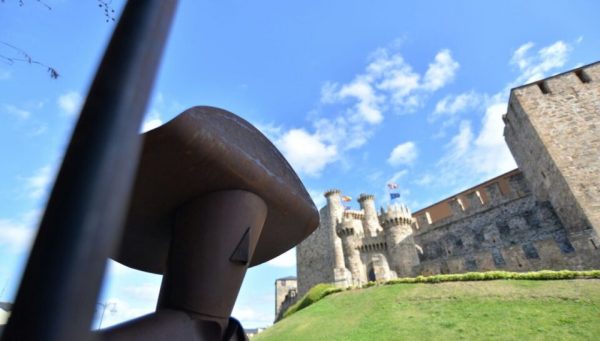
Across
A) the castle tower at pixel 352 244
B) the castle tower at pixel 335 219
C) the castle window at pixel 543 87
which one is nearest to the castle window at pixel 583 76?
the castle window at pixel 543 87

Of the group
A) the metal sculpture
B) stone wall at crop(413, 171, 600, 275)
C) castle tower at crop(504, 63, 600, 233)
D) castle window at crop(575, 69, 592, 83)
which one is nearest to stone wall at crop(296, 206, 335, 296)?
stone wall at crop(413, 171, 600, 275)

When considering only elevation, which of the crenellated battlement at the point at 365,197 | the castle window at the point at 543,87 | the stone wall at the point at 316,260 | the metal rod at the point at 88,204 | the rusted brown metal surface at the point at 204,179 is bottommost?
the metal rod at the point at 88,204

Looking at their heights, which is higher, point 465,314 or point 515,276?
point 515,276

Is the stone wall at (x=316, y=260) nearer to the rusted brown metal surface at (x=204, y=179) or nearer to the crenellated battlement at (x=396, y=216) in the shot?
the crenellated battlement at (x=396, y=216)

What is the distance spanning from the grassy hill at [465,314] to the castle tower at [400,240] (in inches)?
503

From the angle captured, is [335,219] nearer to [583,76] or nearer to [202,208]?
[583,76]

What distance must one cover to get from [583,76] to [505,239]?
13.0 metres

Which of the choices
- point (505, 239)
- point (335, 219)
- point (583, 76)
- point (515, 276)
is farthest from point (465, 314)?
point (335, 219)

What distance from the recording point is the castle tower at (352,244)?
30.2 meters

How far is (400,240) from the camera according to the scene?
1125 inches

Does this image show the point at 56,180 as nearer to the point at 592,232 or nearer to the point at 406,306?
the point at 406,306

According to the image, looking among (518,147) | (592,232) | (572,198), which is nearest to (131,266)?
(592,232)

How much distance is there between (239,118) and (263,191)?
863 millimetres

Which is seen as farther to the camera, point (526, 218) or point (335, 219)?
point (335, 219)
